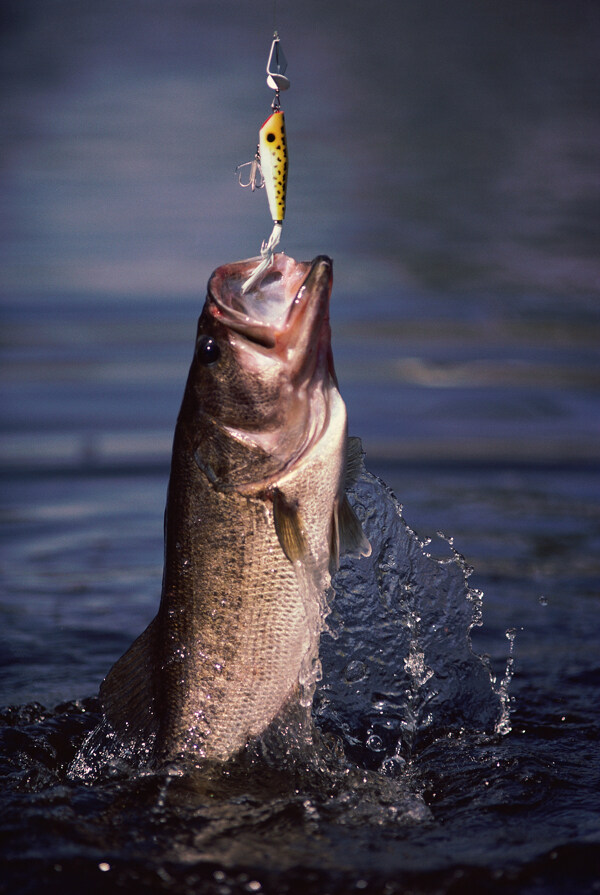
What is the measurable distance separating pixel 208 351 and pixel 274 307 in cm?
23

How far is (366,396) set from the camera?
9.68 m

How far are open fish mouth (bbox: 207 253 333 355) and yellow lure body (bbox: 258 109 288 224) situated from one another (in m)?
0.24

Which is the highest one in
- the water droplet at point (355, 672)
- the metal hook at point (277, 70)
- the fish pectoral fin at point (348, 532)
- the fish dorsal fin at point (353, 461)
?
the metal hook at point (277, 70)

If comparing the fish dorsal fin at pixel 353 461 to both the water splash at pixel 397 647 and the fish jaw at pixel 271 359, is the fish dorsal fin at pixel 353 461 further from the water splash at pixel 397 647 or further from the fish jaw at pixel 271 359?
the water splash at pixel 397 647

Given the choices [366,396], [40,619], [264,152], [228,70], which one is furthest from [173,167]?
[264,152]

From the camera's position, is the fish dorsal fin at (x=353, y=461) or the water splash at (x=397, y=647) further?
the water splash at (x=397, y=647)

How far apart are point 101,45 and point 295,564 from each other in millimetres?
17292

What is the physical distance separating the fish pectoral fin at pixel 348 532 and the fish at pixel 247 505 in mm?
19

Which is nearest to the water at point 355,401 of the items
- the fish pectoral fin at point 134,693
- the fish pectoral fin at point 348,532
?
the fish pectoral fin at point 134,693

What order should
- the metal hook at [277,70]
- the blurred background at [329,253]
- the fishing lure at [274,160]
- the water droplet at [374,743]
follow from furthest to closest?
the blurred background at [329,253] → the water droplet at [374,743] → the metal hook at [277,70] → the fishing lure at [274,160]

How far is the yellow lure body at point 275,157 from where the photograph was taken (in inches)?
139

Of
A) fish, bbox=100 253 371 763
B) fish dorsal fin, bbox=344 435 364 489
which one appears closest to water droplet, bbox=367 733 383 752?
fish, bbox=100 253 371 763

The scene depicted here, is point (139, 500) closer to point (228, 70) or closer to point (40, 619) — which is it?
point (40, 619)

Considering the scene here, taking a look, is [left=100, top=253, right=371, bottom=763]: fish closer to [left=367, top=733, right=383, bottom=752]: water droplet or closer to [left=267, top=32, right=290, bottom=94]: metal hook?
[left=267, top=32, right=290, bottom=94]: metal hook
